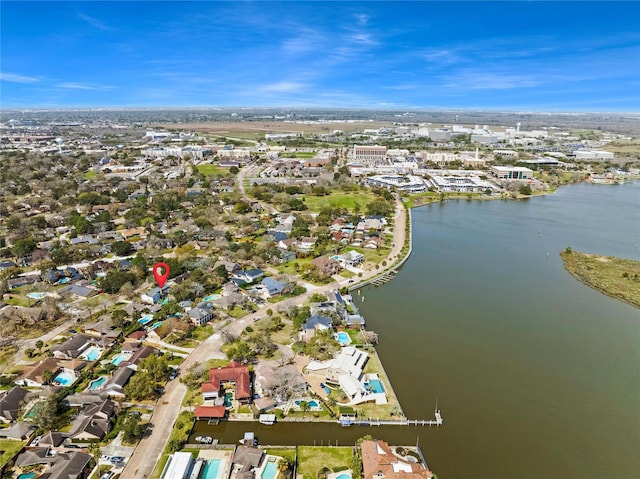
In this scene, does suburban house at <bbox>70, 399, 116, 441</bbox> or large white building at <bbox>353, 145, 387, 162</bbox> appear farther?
large white building at <bbox>353, 145, 387, 162</bbox>

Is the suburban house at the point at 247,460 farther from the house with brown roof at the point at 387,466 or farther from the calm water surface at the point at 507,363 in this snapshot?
the house with brown roof at the point at 387,466

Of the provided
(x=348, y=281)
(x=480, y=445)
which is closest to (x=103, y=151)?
(x=348, y=281)

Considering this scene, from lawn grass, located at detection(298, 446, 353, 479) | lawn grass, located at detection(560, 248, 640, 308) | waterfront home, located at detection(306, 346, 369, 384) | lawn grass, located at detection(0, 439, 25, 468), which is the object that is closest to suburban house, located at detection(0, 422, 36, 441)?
lawn grass, located at detection(0, 439, 25, 468)

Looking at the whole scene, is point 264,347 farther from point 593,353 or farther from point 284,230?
point 284,230

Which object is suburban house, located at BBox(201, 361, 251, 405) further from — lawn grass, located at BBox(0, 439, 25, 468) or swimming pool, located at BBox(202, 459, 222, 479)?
lawn grass, located at BBox(0, 439, 25, 468)

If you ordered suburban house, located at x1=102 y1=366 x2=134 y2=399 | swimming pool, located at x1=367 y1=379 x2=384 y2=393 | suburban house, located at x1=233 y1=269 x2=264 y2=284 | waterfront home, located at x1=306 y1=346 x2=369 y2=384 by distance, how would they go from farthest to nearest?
suburban house, located at x1=233 y1=269 x2=264 y2=284, waterfront home, located at x1=306 y1=346 x2=369 y2=384, swimming pool, located at x1=367 y1=379 x2=384 y2=393, suburban house, located at x1=102 y1=366 x2=134 y2=399

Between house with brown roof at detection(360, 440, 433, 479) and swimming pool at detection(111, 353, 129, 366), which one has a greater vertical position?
house with brown roof at detection(360, 440, 433, 479)

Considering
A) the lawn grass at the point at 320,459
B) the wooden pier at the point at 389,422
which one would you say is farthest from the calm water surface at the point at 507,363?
the lawn grass at the point at 320,459
